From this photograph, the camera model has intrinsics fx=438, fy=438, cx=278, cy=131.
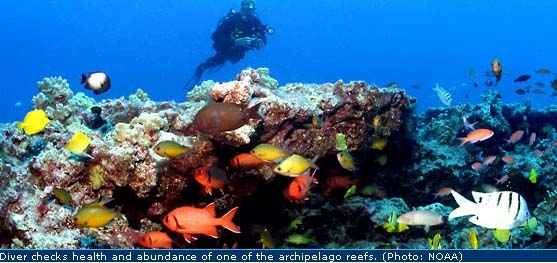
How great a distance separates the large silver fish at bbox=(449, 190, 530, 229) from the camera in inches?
119

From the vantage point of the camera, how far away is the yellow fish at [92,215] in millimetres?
3771

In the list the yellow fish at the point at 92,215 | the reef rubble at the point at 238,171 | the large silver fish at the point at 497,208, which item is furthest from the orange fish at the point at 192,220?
the large silver fish at the point at 497,208

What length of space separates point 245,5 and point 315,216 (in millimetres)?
11421

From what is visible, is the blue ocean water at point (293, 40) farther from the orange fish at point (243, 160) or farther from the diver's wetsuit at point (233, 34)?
the orange fish at point (243, 160)

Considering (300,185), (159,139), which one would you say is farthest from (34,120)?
(300,185)

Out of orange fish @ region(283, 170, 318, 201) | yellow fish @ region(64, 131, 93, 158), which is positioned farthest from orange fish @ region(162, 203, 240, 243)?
orange fish @ region(283, 170, 318, 201)

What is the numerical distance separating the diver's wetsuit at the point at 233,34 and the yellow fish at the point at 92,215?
1240 cm

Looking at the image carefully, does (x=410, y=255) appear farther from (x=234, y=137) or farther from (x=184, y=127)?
(x=184, y=127)

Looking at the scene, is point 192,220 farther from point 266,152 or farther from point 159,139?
point 159,139

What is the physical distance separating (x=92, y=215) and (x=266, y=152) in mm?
1818

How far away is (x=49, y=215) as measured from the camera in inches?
177

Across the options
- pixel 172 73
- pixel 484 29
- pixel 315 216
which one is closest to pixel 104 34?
pixel 172 73

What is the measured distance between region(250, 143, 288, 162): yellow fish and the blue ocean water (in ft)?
378

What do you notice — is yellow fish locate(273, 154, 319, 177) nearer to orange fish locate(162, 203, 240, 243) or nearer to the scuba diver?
orange fish locate(162, 203, 240, 243)
